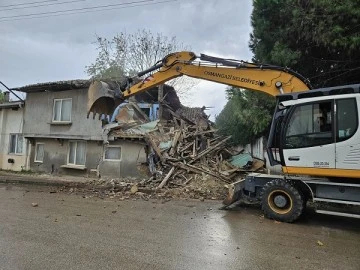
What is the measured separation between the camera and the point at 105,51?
104 feet

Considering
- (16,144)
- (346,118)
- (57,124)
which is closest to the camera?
(346,118)

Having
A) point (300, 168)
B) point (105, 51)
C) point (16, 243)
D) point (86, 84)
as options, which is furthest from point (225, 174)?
point (105, 51)

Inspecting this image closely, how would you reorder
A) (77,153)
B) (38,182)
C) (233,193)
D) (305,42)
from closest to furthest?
(233,193) < (305,42) < (38,182) < (77,153)

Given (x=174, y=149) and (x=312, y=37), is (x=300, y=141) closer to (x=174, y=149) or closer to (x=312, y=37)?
(x=312, y=37)

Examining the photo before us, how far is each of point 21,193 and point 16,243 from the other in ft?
23.2

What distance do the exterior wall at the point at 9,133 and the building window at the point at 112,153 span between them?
6.31 meters

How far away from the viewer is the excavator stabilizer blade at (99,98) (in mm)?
10602

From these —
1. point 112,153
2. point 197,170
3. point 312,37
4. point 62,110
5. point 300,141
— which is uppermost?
point 312,37

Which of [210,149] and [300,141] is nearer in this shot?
[300,141]

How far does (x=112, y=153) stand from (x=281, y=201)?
1053 cm

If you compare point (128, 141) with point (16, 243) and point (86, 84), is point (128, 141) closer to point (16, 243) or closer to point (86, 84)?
point (86, 84)

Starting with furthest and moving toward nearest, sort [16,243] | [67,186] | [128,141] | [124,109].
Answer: [124,109] → [128,141] → [67,186] → [16,243]

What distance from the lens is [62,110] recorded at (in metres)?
18.3

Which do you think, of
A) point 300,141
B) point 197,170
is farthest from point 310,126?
point 197,170
